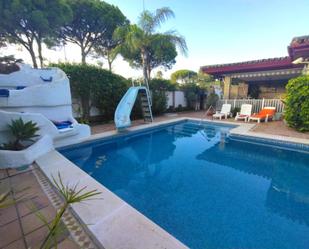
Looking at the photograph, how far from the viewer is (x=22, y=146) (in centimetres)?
479

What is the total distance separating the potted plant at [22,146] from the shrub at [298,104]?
994cm

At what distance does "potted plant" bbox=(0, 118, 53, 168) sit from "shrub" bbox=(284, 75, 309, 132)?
994 centimetres

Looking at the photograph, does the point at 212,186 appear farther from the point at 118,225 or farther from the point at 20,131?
the point at 20,131

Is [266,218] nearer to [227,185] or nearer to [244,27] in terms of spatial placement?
[227,185]

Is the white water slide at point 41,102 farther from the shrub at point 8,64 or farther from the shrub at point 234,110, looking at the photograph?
the shrub at point 234,110

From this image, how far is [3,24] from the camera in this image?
470 inches

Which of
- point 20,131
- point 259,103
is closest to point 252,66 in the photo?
point 259,103

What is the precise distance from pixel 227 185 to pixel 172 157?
2.26 m

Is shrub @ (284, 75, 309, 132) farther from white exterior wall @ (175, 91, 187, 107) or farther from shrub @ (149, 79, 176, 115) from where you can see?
white exterior wall @ (175, 91, 187, 107)

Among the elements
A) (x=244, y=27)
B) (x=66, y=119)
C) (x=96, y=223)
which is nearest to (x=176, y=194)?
(x=96, y=223)

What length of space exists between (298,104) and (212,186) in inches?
253

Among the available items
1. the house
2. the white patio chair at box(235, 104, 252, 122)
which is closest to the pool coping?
the house

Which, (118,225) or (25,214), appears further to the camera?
(25,214)

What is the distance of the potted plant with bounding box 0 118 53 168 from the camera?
13.4 feet
